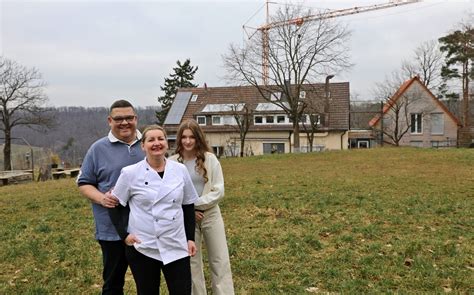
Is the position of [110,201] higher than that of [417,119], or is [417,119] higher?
[417,119]

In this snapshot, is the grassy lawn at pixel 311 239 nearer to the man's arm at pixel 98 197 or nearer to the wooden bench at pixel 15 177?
the man's arm at pixel 98 197

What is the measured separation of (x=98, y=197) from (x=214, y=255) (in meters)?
1.22

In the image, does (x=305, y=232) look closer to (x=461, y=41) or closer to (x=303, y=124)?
(x=303, y=124)

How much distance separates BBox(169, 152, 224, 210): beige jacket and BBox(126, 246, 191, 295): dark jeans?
712 mm

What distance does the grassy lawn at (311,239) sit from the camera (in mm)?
4387

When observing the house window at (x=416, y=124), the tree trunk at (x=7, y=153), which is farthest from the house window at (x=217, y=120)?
the house window at (x=416, y=124)

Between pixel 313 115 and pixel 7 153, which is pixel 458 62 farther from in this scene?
pixel 7 153

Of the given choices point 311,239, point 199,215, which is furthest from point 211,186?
point 311,239

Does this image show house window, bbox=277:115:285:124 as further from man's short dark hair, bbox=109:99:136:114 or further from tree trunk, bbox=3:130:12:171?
man's short dark hair, bbox=109:99:136:114

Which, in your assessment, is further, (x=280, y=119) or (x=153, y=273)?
(x=280, y=119)

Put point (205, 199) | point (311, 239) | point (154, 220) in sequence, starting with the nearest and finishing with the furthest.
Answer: point (154, 220), point (205, 199), point (311, 239)

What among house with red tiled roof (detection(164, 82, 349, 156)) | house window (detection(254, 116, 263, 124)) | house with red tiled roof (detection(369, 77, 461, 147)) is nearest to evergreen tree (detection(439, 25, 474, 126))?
house with red tiled roof (detection(369, 77, 461, 147))

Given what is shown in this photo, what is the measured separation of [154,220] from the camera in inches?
106

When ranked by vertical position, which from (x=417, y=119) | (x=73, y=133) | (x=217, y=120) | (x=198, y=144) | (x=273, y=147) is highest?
(x=217, y=120)
